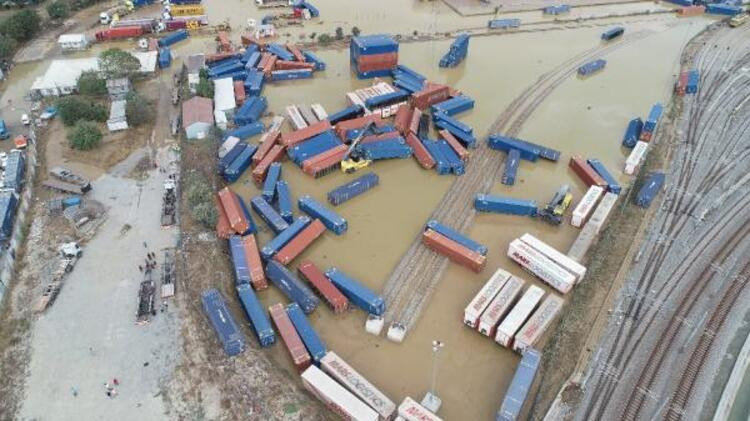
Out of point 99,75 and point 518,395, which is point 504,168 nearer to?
point 518,395

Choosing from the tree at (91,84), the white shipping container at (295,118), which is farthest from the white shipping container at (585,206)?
the tree at (91,84)

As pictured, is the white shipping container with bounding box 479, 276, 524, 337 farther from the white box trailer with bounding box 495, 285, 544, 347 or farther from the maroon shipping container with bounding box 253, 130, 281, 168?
the maroon shipping container with bounding box 253, 130, 281, 168

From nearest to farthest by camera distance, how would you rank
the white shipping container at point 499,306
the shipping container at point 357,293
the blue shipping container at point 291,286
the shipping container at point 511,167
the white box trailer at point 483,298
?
1. the white shipping container at point 499,306
2. the white box trailer at point 483,298
3. the shipping container at point 357,293
4. the blue shipping container at point 291,286
5. the shipping container at point 511,167

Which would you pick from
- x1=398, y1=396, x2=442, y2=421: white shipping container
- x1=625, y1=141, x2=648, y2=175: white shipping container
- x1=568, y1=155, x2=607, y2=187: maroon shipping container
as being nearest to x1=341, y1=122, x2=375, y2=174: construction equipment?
x1=568, y1=155, x2=607, y2=187: maroon shipping container

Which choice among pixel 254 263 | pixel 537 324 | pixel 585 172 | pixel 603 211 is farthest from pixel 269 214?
pixel 585 172

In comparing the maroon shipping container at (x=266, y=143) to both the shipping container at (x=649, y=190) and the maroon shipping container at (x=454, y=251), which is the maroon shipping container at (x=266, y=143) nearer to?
the maroon shipping container at (x=454, y=251)

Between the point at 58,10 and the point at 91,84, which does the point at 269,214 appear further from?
the point at 58,10
